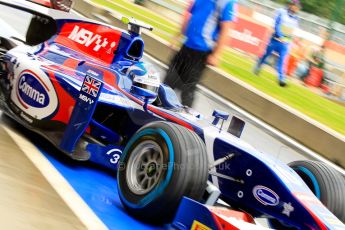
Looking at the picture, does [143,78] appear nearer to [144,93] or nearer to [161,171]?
[144,93]

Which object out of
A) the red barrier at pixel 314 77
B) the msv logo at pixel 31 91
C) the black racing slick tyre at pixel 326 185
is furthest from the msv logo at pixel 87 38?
the red barrier at pixel 314 77

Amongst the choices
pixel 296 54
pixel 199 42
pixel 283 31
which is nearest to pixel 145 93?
pixel 199 42

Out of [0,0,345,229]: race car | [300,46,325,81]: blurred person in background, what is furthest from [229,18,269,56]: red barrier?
[0,0,345,229]: race car

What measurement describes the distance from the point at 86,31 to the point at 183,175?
2.71 m

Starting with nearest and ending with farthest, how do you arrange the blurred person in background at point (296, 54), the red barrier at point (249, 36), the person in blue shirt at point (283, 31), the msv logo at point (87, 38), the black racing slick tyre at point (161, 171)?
the black racing slick tyre at point (161, 171) → the msv logo at point (87, 38) → the person in blue shirt at point (283, 31) → the blurred person in background at point (296, 54) → the red barrier at point (249, 36)

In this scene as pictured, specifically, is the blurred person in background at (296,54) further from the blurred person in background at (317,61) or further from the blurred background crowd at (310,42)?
the blurred person in background at (317,61)

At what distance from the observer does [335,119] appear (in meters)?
12.6

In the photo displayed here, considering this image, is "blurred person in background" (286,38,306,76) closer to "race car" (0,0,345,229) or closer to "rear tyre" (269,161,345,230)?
"race car" (0,0,345,229)

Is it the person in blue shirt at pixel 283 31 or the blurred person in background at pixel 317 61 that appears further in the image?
the blurred person in background at pixel 317 61

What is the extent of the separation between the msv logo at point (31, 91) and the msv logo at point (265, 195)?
208 cm

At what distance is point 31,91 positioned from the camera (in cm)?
586

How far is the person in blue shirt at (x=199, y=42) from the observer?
22.8ft

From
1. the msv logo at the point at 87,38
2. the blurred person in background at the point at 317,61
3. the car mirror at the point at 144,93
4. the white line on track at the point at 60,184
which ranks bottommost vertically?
the white line on track at the point at 60,184

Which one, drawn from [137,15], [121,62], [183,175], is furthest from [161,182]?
[137,15]
